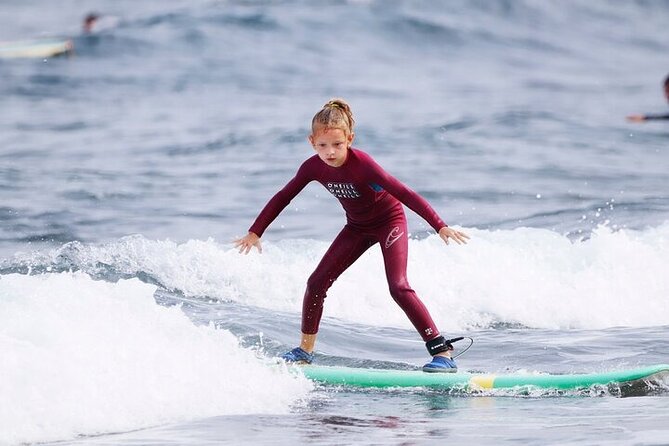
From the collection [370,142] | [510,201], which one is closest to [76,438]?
[510,201]

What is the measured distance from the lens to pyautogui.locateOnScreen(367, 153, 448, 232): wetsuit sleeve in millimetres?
7352

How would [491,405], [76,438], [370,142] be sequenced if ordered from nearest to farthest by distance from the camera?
[76,438] → [491,405] → [370,142]

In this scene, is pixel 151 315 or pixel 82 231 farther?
pixel 82 231

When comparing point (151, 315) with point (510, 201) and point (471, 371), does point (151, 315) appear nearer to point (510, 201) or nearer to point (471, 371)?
point (471, 371)

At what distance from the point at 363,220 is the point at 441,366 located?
1006mm

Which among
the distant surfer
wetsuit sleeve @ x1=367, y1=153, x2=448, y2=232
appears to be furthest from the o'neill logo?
the distant surfer

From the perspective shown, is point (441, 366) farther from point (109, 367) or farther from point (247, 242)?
point (109, 367)

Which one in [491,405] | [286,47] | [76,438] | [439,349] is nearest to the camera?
[76,438]

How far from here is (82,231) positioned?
13.1m

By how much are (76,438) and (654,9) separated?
125 feet

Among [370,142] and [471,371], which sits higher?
[370,142]

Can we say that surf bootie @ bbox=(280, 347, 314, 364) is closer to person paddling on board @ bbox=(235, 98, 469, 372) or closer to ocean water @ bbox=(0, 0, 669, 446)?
person paddling on board @ bbox=(235, 98, 469, 372)

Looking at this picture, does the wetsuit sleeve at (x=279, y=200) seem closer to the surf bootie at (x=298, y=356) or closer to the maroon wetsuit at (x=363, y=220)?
the maroon wetsuit at (x=363, y=220)

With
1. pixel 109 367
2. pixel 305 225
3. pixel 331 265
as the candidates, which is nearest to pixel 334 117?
pixel 331 265
